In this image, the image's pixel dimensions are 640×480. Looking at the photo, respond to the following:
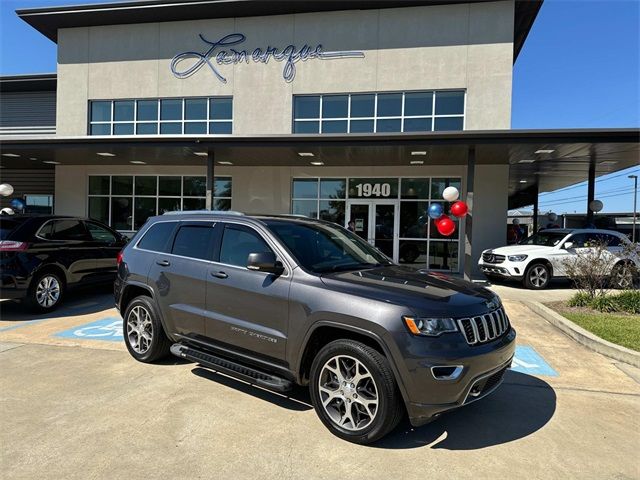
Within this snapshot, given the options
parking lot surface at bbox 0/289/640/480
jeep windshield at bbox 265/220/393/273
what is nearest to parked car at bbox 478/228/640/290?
parking lot surface at bbox 0/289/640/480

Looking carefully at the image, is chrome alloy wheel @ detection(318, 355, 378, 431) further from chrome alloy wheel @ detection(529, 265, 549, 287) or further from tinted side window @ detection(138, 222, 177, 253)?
chrome alloy wheel @ detection(529, 265, 549, 287)

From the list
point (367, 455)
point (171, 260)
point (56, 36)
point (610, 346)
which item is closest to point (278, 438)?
point (367, 455)

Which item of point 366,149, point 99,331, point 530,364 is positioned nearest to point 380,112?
point 366,149

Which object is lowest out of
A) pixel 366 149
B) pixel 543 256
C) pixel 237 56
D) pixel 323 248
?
pixel 543 256

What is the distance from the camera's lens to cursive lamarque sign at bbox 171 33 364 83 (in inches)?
644

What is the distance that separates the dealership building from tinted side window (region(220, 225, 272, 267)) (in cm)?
817

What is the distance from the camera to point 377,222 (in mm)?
15820

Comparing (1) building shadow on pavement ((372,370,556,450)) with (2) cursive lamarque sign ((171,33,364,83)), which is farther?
(2) cursive lamarque sign ((171,33,364,83))

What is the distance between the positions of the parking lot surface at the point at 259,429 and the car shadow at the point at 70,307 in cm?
247

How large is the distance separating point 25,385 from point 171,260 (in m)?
1.85

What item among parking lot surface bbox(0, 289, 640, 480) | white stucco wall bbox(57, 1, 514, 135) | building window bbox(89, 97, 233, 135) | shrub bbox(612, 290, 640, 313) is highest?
white stucco wall bbox(57, 1, 514, 135)

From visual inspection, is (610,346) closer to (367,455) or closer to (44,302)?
(367,455)

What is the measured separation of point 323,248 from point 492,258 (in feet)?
31.3

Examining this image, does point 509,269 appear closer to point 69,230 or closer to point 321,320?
point 321,320
